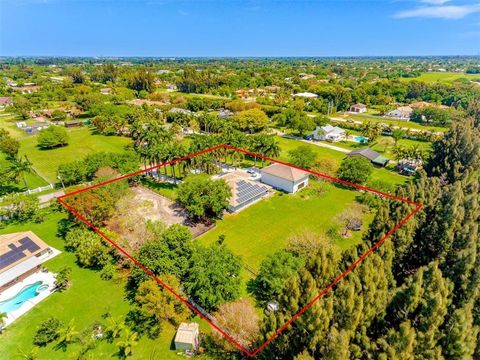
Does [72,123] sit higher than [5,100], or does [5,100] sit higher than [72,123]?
[5,100]


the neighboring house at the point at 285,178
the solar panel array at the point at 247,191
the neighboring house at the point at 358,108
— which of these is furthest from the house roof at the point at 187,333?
the neighboring house at the point at 358,108

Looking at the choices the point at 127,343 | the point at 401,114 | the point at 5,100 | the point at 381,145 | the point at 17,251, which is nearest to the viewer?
the point at 127,343

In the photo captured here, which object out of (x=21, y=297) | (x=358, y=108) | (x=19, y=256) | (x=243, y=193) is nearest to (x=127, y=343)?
(x=21, y=297)

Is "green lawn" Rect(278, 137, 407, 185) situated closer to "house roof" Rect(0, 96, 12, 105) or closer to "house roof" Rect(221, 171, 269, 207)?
"house roof" Rect(221, 171, 269, 207)

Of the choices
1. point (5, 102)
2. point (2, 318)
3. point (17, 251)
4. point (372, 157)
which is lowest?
point (2, 318)

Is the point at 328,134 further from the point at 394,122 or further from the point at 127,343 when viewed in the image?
the point at 127,343

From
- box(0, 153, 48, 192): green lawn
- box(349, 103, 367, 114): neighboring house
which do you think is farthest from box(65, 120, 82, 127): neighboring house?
box(349, 103, 367, 114): neighboring house

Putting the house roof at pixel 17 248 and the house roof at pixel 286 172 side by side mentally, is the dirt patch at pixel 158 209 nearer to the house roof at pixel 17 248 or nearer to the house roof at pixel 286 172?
the house roof at pixel 17 248

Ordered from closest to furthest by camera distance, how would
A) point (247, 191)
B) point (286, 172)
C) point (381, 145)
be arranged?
point (247, 191) < point (286, 172) < point (381, 145)
